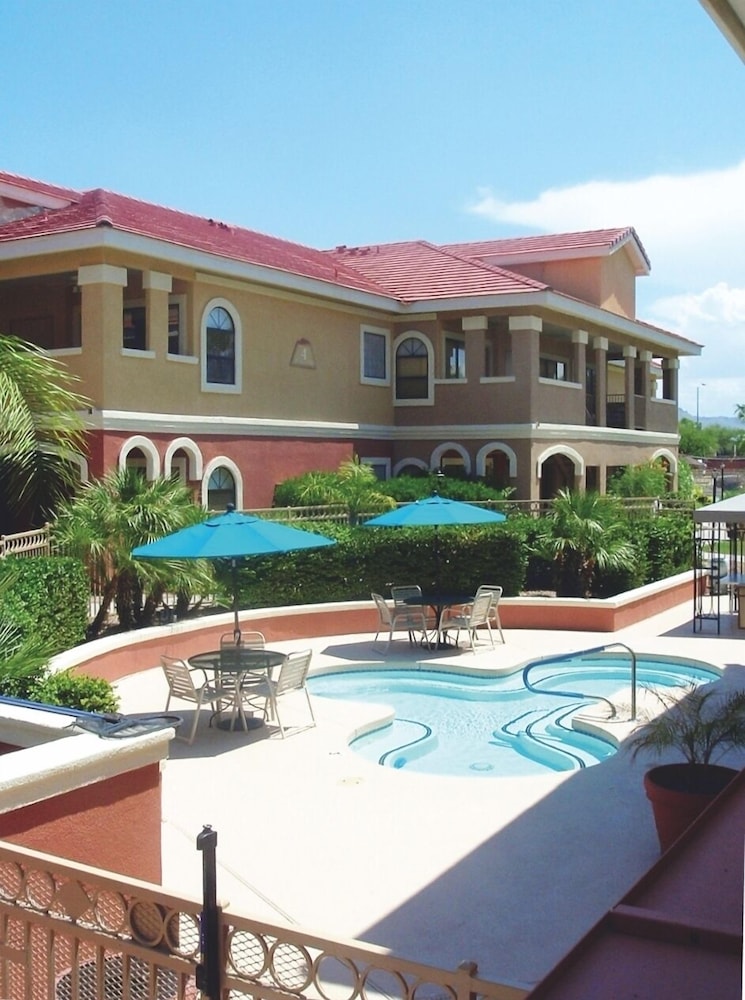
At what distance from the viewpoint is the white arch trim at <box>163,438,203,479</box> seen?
21453 mm

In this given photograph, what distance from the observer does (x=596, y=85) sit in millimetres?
6035

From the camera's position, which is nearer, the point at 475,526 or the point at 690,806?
the point at 690,806

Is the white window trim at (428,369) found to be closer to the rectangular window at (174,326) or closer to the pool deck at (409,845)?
the rectangular window at (174,326)

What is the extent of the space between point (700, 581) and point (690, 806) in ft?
46.9

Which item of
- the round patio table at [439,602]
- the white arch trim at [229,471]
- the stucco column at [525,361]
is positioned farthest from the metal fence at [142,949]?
the stucco column at [525,361]

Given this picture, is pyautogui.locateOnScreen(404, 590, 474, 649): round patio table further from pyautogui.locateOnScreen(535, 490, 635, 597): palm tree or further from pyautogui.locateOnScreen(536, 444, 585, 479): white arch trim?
pyautogui.locateOnScreen(536, 444, 585, 479): white arch trim

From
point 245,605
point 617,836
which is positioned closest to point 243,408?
point 245,605

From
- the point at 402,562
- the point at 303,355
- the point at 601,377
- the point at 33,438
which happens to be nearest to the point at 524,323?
the point at 601,377

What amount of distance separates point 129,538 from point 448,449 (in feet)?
46.4

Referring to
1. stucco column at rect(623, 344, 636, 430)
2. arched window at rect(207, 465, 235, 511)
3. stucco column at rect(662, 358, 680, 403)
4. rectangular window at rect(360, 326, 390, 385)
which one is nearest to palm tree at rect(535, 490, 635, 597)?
arched window at rect(207, 465, 235, 511)

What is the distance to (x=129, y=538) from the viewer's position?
1536 centimetres

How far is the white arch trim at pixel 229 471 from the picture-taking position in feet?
73.9

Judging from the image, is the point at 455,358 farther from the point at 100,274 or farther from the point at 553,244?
the point at 100,274

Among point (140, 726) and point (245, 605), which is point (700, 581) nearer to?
point (245, 605)
